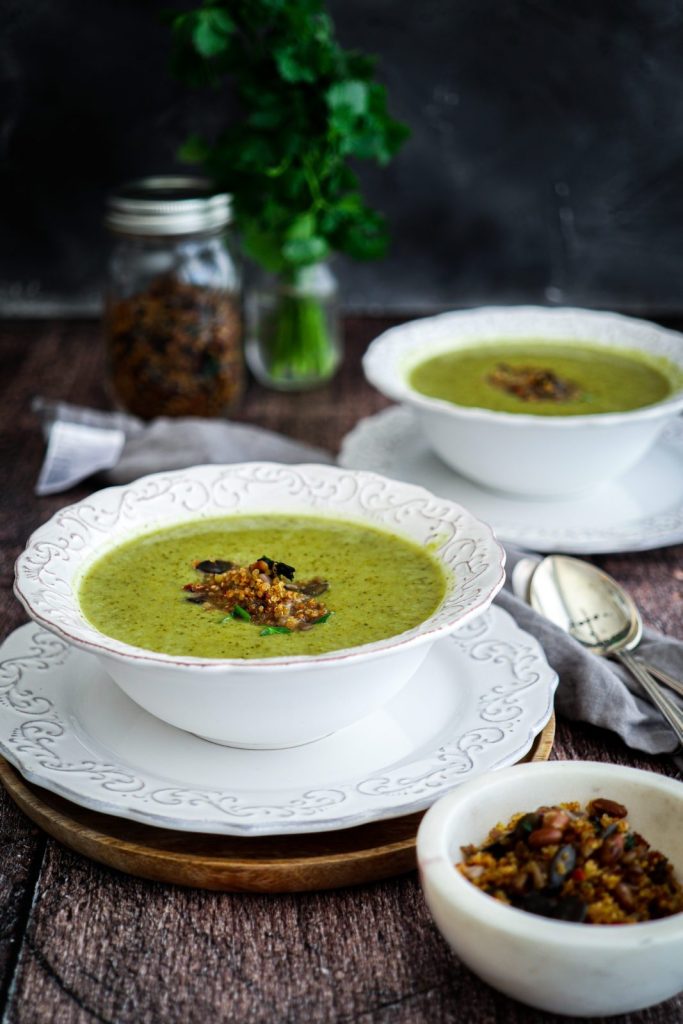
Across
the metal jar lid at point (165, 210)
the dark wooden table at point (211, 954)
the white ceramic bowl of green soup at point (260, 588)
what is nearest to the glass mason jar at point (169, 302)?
the metal jar lid at point (165, 210)

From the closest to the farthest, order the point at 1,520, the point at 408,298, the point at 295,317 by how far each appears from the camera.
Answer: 1. the point at 1,520
2. the point at 295,317
3. the point at 408,298

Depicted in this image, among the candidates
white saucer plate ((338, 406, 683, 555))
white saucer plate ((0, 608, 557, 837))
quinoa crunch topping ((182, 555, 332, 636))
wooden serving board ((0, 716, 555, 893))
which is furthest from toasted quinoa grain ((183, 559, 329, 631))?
white saucer plate ((338, 406, 683, 555))

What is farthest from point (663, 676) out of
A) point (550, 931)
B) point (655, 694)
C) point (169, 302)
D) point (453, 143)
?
point (453, 143)

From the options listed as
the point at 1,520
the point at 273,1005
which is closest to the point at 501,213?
the point at 1,520

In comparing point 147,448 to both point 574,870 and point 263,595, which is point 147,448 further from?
point 574,870

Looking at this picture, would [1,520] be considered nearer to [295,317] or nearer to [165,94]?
[295,317]

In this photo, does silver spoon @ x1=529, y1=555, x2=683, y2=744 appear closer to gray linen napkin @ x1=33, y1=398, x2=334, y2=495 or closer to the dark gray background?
gray linen napkin @ x1=33, y1=398, x2=334, y2=495
